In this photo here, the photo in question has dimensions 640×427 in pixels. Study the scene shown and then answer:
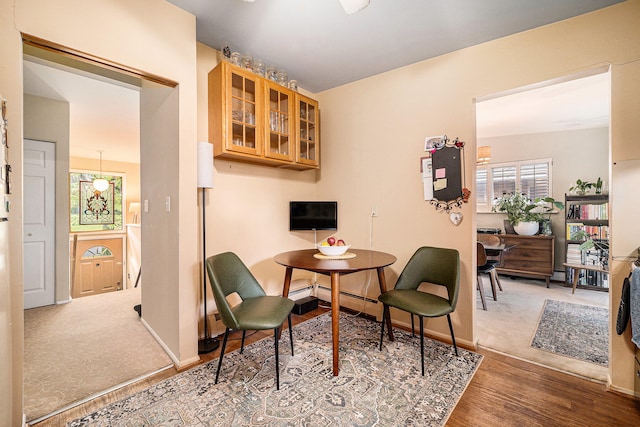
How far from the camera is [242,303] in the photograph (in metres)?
2.20

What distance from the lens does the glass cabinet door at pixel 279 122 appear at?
2.67 m

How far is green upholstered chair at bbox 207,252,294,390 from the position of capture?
1.79 m

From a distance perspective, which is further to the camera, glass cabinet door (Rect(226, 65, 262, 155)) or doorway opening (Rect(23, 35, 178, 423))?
glass cabinet door (Rect(226, 65, 262, 155))

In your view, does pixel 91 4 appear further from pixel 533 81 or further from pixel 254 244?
pixel 533 81

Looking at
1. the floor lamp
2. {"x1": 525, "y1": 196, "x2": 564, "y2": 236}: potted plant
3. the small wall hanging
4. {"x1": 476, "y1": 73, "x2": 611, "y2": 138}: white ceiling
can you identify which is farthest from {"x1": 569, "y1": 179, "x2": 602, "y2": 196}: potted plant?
the floor lamp

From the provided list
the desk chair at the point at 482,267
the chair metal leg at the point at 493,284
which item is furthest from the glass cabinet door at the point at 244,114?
the chair metal leg at the point at 493,284

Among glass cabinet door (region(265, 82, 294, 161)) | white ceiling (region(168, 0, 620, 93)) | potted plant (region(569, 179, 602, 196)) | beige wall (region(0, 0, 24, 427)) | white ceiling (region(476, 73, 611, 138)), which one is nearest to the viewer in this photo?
beige wall (region(0, 0, 24, 427))

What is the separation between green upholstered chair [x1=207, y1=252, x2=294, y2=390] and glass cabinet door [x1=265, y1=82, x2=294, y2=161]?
3.59 feet

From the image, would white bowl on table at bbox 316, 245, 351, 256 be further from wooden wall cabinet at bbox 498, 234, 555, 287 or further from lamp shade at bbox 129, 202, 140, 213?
lamp shade at bbox 129, 202, 140, 213

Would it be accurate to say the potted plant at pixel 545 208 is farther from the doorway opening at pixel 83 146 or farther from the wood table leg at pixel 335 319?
the doorway opening at pixel 83 146

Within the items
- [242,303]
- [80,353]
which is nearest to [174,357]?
[242,303]

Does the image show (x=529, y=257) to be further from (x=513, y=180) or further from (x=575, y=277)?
(x=513, y=180)

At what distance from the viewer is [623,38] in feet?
5.98

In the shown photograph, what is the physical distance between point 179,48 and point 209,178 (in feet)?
3.10
